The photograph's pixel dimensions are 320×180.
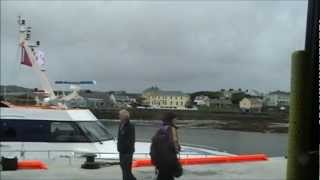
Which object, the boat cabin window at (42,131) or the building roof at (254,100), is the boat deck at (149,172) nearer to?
the boat cabin window at (42,131)

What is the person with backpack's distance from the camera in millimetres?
8516

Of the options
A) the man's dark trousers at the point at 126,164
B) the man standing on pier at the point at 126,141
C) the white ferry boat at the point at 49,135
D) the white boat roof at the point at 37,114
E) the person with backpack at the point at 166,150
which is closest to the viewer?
the person with backpack at the point at 166,150

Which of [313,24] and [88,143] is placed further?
[88,143]

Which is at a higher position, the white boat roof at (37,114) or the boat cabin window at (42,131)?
the white boat roof at (37,114)

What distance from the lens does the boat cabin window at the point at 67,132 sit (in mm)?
15627

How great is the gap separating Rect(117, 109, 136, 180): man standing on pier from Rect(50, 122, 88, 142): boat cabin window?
5.67 m

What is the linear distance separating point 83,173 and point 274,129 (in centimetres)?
5733

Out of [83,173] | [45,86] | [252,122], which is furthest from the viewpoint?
[252,122]

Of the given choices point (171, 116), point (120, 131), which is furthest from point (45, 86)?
point (171, 116)

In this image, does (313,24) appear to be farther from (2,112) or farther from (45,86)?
(45,86)

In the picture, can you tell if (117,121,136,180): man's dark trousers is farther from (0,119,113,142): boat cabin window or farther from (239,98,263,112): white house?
(239,98,263,112): white house

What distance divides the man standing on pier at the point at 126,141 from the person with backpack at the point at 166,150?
50.7 inches

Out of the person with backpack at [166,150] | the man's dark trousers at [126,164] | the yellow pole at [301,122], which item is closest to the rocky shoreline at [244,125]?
the man's dark trousers at [126,164]

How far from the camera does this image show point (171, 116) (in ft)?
28.3
